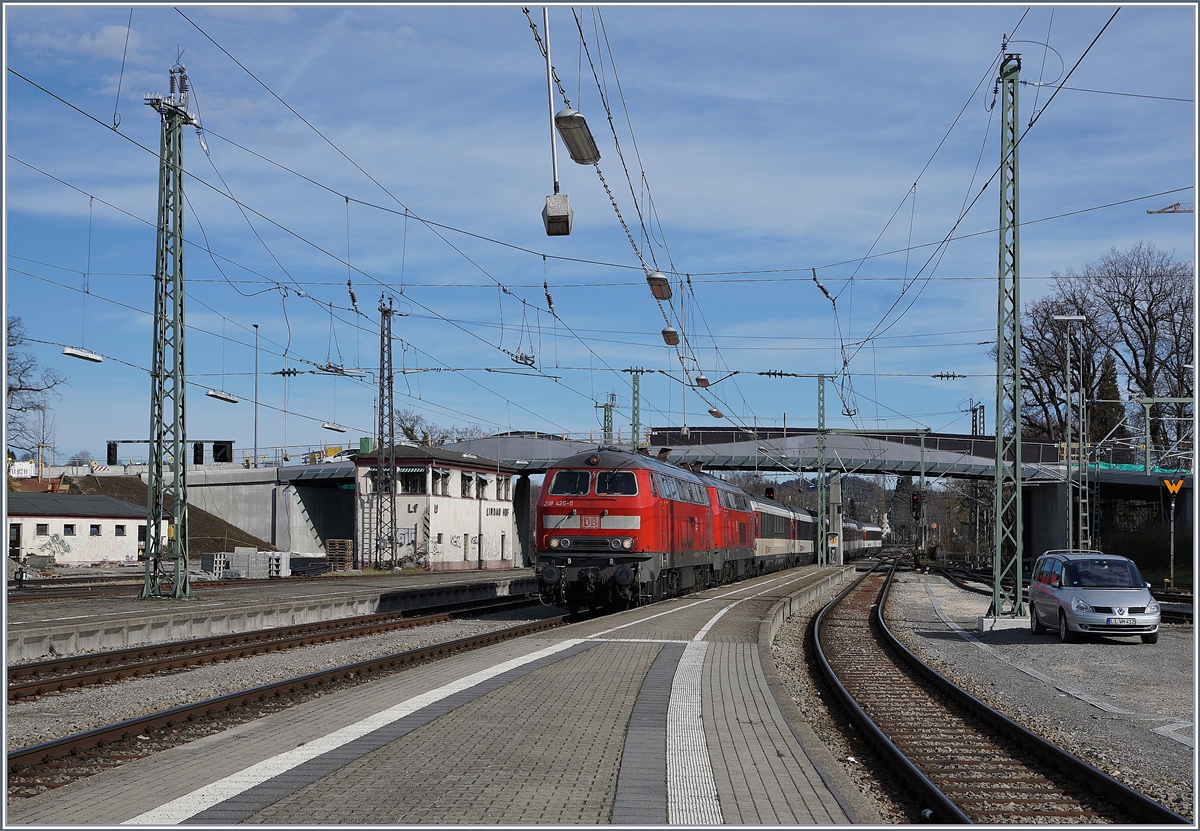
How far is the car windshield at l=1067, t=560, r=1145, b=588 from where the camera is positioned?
20.2 meters

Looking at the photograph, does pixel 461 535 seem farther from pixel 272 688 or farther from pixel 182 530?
pixel 272 688

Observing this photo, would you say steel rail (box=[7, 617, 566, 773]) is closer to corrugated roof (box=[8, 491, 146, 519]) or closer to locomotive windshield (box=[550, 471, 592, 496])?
locomotive windshield (box=[550, 471, 592, 496])

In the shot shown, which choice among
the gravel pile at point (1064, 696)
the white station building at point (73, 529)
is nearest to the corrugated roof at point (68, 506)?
the white station building at point (73, 529)

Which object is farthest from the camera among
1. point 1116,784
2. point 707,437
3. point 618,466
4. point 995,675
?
point 707,437

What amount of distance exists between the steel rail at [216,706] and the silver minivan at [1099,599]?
34.7 feet

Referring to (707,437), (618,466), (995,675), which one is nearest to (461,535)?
(707,437)

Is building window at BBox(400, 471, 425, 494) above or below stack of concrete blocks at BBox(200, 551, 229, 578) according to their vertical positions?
above

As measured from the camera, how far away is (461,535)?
63250 mm

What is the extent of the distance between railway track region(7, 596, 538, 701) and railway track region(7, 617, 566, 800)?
2970 mm

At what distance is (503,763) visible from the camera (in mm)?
8336

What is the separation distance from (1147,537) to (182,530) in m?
42.7

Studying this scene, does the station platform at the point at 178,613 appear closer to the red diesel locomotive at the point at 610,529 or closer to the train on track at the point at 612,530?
the train on track at the point at 612,530

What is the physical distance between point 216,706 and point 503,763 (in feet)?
15.7

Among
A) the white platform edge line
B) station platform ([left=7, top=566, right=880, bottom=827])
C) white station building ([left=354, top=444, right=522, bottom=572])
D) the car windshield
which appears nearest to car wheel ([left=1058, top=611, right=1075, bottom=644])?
the car windshield
